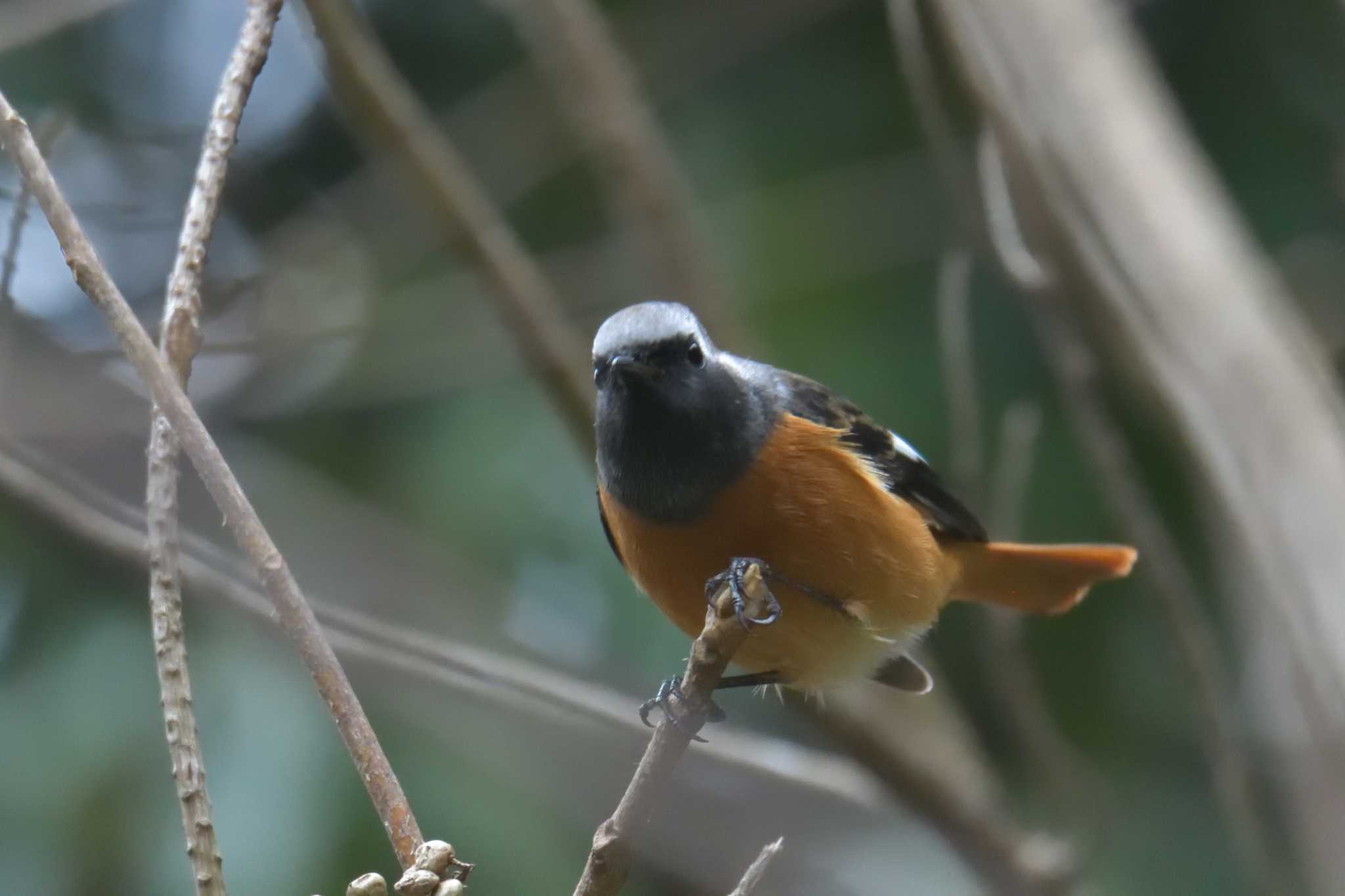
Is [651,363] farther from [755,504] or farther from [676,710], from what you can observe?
[676,710]

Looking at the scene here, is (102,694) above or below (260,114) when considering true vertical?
below

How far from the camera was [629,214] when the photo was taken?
16.4 feet

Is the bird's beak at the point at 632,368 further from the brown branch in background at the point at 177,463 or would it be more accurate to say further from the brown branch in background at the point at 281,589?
the brown branch in background at the point at 281,589

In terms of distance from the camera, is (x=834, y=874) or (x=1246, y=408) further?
(x=834, y=874)

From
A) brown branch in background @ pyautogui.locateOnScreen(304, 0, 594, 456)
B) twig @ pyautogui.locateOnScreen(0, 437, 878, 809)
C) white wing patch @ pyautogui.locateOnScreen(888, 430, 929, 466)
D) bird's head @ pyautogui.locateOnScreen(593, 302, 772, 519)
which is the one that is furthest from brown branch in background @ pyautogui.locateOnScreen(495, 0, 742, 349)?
bird's head @ pyautogui.locateOnScreen(593, 302, 772, 519)

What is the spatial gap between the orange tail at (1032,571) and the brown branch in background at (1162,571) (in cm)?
14

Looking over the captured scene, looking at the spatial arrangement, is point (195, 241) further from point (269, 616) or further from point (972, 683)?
point (972, 683)

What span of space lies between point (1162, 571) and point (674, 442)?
1.91 m

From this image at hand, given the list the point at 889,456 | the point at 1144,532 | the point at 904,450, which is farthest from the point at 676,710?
the point at 1144,532

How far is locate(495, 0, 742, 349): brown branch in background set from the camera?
4914 millimetres

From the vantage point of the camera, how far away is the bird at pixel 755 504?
9.91 feet

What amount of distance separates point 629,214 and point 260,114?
73.8 inches

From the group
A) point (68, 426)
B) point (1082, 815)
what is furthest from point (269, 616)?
point (1082, 815)

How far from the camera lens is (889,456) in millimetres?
3688
